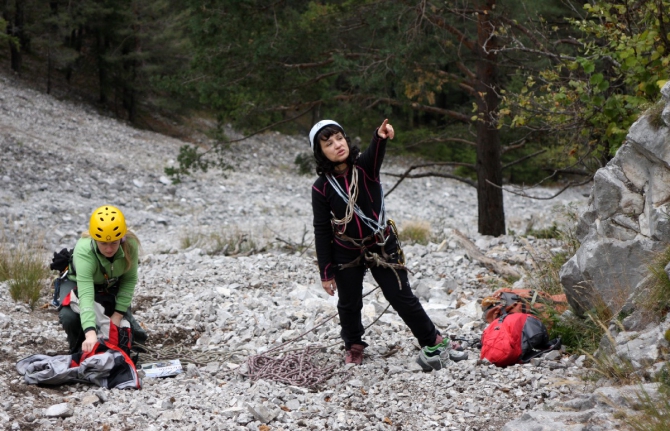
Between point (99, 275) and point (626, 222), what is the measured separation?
397 centimetres

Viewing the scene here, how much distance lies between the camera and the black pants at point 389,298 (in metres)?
5.00

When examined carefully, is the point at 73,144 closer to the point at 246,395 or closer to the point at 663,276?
the point at 246,395

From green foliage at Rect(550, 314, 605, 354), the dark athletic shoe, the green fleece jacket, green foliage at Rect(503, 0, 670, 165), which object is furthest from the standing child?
green foliage at Rect(503, 0, 670, 165)

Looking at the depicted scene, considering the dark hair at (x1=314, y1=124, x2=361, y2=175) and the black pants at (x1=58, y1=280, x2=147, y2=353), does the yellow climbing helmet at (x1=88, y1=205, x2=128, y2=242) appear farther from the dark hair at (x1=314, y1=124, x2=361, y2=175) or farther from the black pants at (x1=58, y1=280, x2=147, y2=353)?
the dark hair at (x1=314, y1=124, x2=361, y2=175)

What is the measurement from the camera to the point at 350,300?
16.9 ft

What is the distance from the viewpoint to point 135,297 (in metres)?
7.91

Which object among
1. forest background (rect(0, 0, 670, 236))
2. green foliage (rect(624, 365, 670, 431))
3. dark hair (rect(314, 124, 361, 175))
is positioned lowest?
green foliage (rect(624, 365, 670, 431))

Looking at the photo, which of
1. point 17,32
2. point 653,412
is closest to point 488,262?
point 653,412

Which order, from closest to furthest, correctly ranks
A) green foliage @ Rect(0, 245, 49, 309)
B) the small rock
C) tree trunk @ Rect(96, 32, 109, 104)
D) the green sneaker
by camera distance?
the small rock
the green sneaker
green foliage @ Rect(0, 245, 49, 309)
tree trunk @ Rect(96, 32, 109, 104)

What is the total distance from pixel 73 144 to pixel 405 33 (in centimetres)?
1571

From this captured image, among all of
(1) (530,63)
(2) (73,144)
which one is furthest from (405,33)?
(2) (73,144)

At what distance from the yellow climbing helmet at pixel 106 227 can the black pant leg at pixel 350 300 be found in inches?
64.7

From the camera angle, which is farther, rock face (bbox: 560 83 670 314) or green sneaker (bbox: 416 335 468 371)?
green sneaker (bbox: 416 335 468 371)

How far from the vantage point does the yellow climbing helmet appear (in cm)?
493
